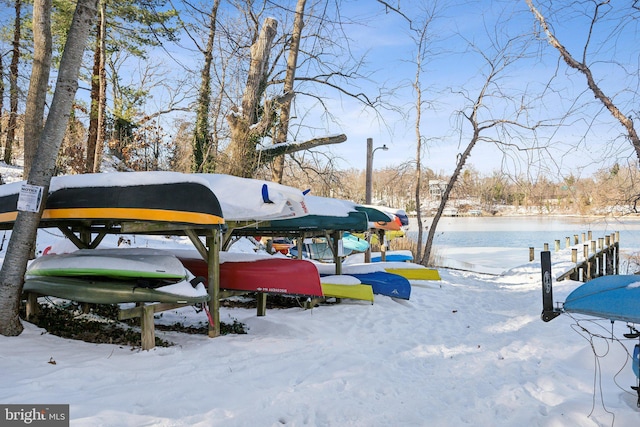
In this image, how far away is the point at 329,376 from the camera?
370 centimetres

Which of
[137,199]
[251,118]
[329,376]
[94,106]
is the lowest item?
[329,376]

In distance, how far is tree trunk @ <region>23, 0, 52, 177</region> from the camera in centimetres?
582

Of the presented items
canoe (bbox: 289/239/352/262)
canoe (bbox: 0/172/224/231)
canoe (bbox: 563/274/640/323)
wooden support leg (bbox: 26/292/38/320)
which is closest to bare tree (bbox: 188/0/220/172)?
canoe (bbox: 289/239/352/262)

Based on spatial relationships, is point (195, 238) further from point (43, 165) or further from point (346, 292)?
point (346, 292)

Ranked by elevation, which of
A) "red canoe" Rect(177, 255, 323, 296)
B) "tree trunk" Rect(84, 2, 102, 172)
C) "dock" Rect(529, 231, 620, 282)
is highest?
"tree trunk" Rect(84, 2, 102, 172)

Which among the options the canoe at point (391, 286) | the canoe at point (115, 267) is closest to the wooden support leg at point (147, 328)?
the canoe at point (115, 267)

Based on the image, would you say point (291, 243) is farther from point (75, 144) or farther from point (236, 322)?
point (236, 322)

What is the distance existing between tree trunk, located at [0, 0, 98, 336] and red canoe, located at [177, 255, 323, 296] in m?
2.10

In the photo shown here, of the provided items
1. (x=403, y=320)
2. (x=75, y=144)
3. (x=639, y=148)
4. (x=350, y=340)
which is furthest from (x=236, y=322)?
(x=75, y=144)

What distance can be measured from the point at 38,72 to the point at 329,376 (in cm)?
547

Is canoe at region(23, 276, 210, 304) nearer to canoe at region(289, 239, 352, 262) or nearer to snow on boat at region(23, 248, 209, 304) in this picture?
snow on boat at region(23, 248, 209, 304)

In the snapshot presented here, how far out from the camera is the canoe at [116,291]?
396 centimetres

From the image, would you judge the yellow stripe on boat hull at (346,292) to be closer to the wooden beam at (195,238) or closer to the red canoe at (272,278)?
the red canoe at (272,278)

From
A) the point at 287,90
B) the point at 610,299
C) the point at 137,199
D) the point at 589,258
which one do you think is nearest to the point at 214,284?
the point at 137,199
